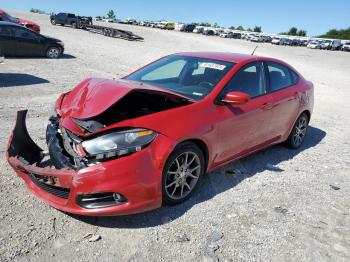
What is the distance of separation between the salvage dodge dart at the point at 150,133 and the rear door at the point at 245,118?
13mm

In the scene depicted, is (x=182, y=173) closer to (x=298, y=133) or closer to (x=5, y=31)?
(x=298, y=133)

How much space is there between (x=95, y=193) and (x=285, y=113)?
3487mm

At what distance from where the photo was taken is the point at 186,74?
5027 mm

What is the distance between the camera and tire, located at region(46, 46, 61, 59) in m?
16.1

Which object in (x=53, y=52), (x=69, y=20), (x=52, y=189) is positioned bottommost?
(x=69, y=20)

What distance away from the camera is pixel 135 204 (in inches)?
137

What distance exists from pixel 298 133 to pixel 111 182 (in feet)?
13.6

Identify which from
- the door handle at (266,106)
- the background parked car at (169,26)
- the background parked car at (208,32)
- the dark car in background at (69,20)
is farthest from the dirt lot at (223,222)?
the background parked car at (169,26)

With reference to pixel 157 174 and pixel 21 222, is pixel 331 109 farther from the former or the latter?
pixel 21 222

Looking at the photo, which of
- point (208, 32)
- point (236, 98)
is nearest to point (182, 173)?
point (236, 98)

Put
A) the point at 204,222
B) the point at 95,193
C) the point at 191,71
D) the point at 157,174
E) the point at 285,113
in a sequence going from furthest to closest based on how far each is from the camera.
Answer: the point at 285,113, the point at 191,71, the point at 204,222, the point at 157,174, the point at 95,193

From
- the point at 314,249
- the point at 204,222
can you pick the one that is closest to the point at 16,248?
the point at 204,222

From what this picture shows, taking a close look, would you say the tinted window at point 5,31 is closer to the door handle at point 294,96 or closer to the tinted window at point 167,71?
the tinted window at point 167,71

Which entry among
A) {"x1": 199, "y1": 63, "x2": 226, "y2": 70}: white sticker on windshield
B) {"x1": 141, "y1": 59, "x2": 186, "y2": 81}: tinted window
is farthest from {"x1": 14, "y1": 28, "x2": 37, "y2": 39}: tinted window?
{"x1": 199, "y1": 63, "x2": 226, "y2": 70}: white sticker on windshield
